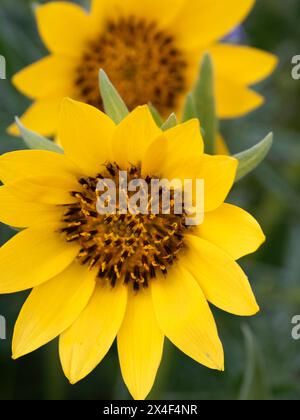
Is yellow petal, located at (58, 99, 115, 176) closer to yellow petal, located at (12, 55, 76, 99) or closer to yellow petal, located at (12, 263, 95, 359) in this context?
yellow petal, located at (12, 263, 95, 359)

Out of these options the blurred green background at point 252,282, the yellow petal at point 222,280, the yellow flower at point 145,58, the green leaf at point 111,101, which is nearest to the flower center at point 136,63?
the yellow flower at point 145,58

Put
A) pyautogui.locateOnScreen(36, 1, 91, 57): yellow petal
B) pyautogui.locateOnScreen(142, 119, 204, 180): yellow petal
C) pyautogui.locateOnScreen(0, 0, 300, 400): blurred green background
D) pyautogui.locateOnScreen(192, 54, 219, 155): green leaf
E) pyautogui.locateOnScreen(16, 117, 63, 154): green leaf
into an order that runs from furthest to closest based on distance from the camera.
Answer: pyautogui.locateOnScreen(0, 0, 300, 400): blurred green background → pyautogui.locateOnScreen(36, 1, 91, 57): yellow petal → pyautogui.locateOnScreen(192, 54, 219, 155): green leaf → pyautogui.locateOnScreen(16, 117, 63, 154): green leaf → pyautogui.locateOnScreen(142, 119, 204, 180): yellow petal

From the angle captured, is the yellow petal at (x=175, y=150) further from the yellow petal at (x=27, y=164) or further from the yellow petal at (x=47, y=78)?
the yellow petal at (x=47, y=78)

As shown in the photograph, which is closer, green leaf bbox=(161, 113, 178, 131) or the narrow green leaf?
green leaf bbox=(161, 113, 178, 131)

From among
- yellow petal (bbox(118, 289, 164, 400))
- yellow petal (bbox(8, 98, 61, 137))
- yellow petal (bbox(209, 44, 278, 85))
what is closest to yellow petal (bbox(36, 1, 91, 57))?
yellow petal (bbox(8, 98, 61, 137))

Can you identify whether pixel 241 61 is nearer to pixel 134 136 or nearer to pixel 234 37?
pixel 234 37

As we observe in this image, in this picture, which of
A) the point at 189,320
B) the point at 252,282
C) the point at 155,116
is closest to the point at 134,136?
the point at 155,116

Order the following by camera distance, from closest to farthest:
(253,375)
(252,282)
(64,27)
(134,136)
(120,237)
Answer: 1. (134,136)
2. (120,237)
3. (253,375)
4. (64,27)
5. (252,282)

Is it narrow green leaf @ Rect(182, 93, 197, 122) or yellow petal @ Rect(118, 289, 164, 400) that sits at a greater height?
narrow green leaf @ Rect(182, 93, 197, 122)
